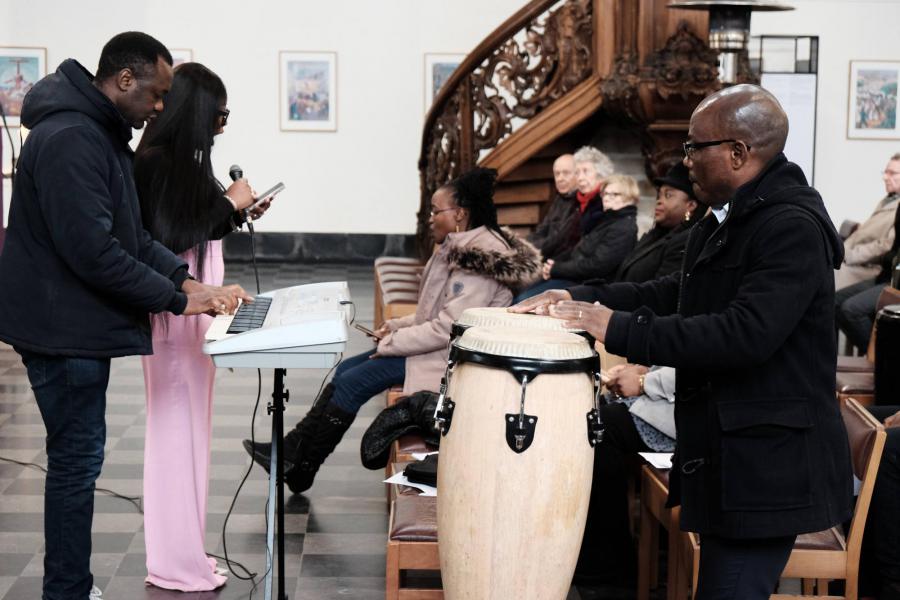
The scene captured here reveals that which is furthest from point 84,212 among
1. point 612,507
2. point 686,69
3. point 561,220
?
point 686,69

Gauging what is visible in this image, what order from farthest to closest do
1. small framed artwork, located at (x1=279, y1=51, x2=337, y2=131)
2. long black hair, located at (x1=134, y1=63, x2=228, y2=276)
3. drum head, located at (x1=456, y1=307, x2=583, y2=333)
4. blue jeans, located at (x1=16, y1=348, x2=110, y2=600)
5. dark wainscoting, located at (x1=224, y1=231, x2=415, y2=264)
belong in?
1. dark wainscoting, located at (x1=224, y1=231, x2=415, y2=264)
2. small framed artwork, located at (x1=279, y1=51, x2=337, y2=131)
3. long black hair, located at (x1=134, y1=63, x2=228, y2=276)
4. blue jeans, located at (x1=16, y1=348, x2=110, y2=600)
5. drum head, located at (x1=456, y1=307, x2=583, y2=333)

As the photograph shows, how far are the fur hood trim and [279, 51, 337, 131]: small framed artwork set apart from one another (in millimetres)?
9633

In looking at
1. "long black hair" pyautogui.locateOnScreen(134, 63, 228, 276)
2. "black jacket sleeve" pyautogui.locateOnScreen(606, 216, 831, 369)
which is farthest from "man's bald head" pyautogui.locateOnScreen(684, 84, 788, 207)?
"long black hair" pyautogui.locateOnScreen(134, 63, 228, 276)

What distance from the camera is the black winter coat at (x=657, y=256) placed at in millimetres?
4977

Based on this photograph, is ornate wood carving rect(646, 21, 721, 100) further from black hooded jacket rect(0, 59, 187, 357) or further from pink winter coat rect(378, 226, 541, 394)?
black hooded jacket rect(0, 59, 187, 357)

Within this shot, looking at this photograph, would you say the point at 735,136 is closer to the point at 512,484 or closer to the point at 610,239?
the point at 512,484

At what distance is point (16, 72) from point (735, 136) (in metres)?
12.9

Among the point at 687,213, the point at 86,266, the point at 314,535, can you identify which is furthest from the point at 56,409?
the point at 687,213

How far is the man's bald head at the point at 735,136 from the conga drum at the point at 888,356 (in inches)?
88.4

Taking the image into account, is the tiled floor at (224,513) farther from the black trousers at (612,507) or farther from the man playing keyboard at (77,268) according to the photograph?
the man playing keyboard at (77,268)

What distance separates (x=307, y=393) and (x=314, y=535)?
9.02 ft

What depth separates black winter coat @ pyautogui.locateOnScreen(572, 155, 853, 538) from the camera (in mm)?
2367

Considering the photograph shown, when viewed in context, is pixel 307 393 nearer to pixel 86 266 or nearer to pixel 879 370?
pixel 879 370

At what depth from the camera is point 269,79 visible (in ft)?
45.8
